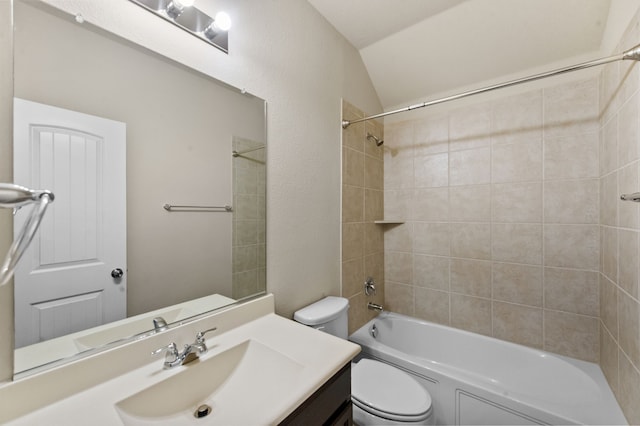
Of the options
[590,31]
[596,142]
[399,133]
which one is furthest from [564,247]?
[399,133]

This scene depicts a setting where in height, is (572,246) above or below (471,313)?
above

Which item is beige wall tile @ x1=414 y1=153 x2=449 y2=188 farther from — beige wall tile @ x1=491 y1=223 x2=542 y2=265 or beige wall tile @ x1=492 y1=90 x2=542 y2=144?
beige wall tile @ x1=491 y1=223 x2=542 y2=265

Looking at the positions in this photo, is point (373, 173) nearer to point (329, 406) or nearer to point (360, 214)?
point (360, 214)

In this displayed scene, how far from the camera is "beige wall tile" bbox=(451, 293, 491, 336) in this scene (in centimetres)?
192

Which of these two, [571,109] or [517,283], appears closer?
[571,109]

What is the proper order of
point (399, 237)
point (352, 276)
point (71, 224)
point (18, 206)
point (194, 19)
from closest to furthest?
1. point (18, 206)
2. point (71, 224)
3. point (194, 19)
4. point (352, 276)
5. point (399, 237)

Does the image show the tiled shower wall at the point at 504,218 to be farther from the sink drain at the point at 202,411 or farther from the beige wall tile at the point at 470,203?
the sink drain at the point at 202,411

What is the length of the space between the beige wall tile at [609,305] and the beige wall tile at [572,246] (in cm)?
11

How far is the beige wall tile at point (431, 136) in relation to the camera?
208 cm

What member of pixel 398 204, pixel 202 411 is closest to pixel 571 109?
pixel 398 204

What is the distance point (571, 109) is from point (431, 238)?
47.0 inches

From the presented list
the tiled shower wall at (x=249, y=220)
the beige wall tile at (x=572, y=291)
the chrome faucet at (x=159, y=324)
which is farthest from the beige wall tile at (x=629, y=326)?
the chrome faucet at (x=159, y=324)

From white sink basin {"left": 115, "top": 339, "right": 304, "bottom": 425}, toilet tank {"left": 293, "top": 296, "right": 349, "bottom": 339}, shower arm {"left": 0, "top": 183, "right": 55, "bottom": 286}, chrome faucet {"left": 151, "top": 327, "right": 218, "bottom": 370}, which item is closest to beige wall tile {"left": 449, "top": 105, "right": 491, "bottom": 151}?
toilet tank {"left": 293, "top": 296, "right": 349, "bottom": 339}

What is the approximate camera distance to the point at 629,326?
44.3 inches
